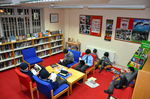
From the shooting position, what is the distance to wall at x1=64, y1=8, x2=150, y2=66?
5.22m

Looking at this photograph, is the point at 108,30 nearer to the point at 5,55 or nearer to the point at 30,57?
the point at 30,57

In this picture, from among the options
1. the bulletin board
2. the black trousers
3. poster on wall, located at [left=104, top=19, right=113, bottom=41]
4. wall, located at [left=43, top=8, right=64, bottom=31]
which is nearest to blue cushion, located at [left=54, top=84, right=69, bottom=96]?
the black trousers

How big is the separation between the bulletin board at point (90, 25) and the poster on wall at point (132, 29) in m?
0.97

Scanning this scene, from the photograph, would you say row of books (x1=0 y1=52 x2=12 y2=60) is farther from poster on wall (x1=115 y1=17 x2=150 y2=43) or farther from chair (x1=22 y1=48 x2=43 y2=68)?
poster on wall (x1=115 y1=17 x2=150 y2=43)

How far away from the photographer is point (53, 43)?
7133mm

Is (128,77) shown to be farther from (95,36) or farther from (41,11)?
(41,11)

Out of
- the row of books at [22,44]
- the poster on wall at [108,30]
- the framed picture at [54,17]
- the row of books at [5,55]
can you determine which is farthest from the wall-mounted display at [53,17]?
the poster on wall at [108,30]

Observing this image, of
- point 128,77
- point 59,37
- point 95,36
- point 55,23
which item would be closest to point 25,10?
point 55,23

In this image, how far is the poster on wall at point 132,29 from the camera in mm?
4879

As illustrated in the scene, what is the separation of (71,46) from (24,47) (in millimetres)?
2807

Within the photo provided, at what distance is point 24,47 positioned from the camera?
5.70 meters

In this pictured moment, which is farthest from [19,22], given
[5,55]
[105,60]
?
[105,60]

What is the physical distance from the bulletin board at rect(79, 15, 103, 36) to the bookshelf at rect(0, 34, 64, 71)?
1.56m

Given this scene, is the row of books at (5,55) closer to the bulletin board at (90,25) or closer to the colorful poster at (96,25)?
the bulletin board at (90,25)
